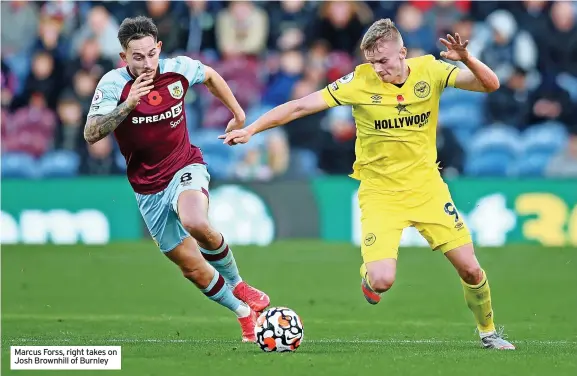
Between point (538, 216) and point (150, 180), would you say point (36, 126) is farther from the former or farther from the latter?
point (150, 180)

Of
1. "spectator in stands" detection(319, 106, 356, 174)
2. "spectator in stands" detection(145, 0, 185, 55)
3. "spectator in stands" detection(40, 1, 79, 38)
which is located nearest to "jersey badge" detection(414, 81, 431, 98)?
"spectator in stands" detection(319, 106, 356, 174)

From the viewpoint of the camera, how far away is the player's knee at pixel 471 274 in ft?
29.5

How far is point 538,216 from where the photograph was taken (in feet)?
58.0

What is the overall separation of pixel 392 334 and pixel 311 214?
8033 mm

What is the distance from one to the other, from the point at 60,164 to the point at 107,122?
1010 cm

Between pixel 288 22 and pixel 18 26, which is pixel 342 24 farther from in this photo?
pixel 18 26

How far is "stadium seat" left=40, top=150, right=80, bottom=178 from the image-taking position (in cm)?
1895

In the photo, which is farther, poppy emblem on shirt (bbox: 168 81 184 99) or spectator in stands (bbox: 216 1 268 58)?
spectator in stands (bbox: 216 1 268 58)

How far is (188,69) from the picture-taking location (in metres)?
9.95

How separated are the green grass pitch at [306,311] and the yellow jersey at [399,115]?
4.54 feet

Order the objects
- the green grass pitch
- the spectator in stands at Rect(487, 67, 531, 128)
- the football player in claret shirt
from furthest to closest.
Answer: the spectator in stands at Rect(487, 67, 531, 128) → the football player in claret shirt → the green grass pitch

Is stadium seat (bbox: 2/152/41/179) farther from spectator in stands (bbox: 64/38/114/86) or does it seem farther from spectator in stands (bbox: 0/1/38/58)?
spectator in stands (bbox: 0/1/38/58)

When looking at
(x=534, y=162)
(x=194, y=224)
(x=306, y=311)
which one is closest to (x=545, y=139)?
(x=534, y=162)

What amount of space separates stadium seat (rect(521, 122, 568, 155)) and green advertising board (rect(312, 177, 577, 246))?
1.04 metres
